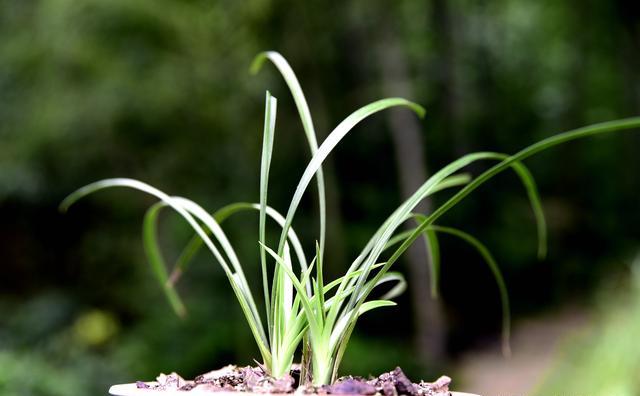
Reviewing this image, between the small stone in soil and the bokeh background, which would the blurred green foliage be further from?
the bokeh background

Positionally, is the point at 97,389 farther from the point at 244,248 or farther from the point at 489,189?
the point at 489,189

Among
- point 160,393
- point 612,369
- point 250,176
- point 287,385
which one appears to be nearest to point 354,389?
point 287,385

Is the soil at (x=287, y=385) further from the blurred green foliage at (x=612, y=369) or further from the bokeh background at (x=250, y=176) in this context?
the bokeh background at (x=250, y=176)

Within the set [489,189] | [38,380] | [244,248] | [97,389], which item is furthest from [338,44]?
[38,380]

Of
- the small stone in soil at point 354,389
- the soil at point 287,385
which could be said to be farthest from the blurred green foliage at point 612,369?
the small stone in soil at point 354,389

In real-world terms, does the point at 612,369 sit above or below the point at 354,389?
above

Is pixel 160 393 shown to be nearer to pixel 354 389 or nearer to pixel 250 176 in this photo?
pixel 354 389
